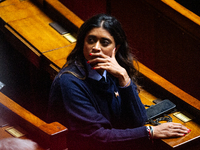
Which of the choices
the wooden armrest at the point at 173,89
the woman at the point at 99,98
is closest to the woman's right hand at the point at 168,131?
the woman at the point at 99,98

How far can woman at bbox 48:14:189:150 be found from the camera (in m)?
1.67

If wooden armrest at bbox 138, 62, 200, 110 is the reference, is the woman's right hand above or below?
below

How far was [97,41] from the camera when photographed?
5.73 feet

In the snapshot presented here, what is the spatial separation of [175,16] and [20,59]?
46.0 inches

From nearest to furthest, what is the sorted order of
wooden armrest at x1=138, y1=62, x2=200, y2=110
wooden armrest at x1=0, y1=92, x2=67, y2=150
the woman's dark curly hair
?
wooden armrest at x1=0, y1=92, x2=67, y2=150, the woman's dark curly hair, wooden armrest at x1=138, y1=62, x2=200, y2=110

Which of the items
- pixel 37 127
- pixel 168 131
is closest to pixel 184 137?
pixel 168 131

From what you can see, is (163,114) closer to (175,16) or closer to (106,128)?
(106,128)

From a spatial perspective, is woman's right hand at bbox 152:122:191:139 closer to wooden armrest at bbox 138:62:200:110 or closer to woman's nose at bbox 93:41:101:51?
wooden armrest at bbox 138:62:200:110

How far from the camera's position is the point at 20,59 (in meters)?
2.74

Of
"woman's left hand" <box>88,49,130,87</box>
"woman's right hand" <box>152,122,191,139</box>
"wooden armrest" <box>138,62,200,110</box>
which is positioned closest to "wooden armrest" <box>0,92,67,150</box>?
"woman's left hand" <box>88,49,130,87</box>

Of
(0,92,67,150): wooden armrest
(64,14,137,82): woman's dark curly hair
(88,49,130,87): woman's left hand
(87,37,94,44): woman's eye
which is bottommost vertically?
(0,92,67,150): wooden armrest

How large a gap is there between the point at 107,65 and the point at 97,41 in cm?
13

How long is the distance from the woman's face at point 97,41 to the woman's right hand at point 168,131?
1.43 feet

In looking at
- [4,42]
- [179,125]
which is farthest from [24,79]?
[179,125]
